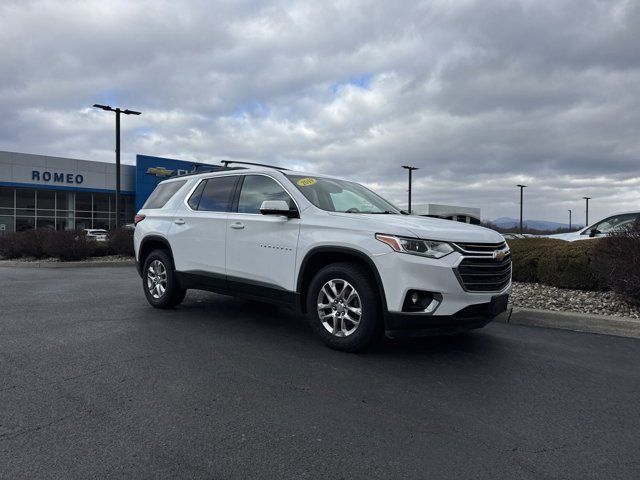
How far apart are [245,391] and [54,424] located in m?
1.31

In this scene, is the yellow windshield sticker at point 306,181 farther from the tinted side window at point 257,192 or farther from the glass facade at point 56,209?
the glass facade at point 56,209

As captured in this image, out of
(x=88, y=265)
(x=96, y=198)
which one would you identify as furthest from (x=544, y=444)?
(x=96, y=198)

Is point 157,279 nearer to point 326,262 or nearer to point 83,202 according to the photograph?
point 326,262

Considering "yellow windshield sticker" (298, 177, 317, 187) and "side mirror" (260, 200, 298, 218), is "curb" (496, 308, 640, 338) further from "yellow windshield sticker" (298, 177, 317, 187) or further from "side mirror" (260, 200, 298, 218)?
"side mirror" (260, 200, 298, 218)

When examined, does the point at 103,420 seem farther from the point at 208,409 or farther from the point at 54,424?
the point at 208,409

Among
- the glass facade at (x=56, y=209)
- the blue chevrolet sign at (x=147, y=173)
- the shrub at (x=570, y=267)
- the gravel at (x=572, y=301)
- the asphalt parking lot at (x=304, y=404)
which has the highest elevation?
the blue chevrolet sign at (x=147, y=173)

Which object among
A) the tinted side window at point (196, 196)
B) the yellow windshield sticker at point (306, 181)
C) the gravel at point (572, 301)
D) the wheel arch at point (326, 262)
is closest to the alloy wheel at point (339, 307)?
the wheel arch at point (326, 262)

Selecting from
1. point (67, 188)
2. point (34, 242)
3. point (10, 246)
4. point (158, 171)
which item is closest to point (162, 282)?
point (34, 242)

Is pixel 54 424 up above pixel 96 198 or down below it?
below

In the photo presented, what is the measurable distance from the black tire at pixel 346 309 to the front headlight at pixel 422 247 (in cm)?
46

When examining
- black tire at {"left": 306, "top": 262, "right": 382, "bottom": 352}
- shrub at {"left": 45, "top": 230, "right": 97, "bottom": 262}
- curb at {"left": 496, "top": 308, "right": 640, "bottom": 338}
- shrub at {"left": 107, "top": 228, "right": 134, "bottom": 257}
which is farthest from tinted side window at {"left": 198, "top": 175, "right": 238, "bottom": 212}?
shrub at {"left": 45, "top": 230, "right": 97, "bottom": 262}

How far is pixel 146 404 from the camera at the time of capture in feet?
11.7

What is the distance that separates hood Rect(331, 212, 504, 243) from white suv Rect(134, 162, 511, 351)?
1 centimetres

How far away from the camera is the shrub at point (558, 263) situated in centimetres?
779
